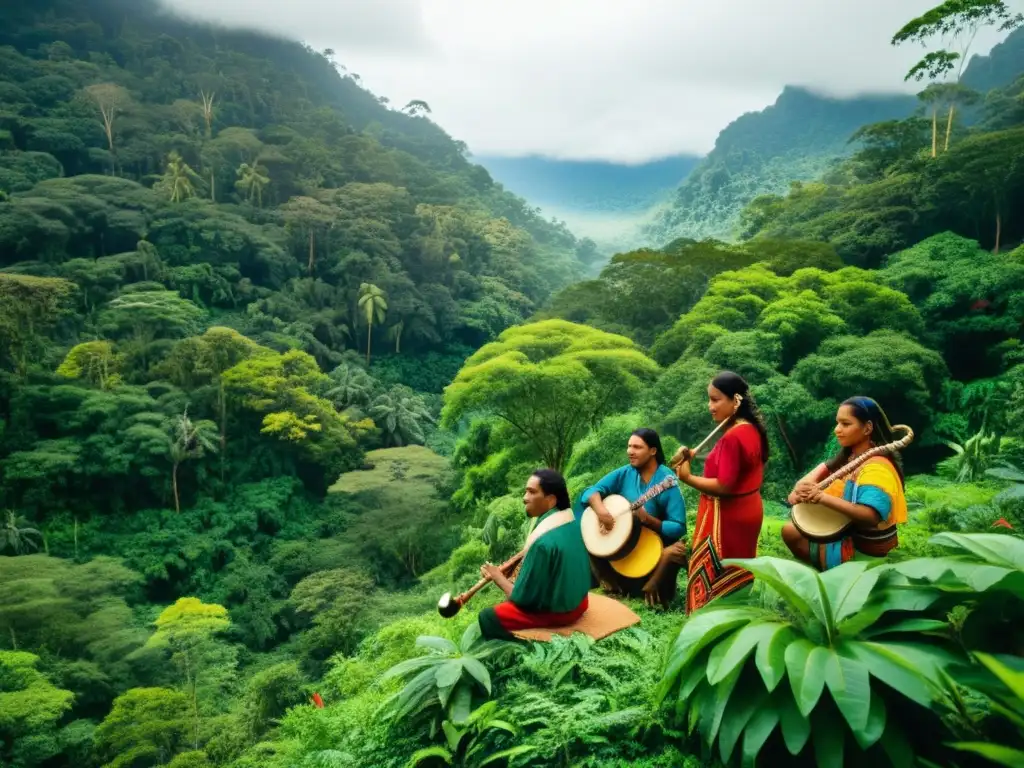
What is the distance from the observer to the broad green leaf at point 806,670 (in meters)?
1.74

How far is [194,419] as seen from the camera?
69.6 ft

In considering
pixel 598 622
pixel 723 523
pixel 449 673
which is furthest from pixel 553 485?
pixel 449 673

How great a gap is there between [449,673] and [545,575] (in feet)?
2.17

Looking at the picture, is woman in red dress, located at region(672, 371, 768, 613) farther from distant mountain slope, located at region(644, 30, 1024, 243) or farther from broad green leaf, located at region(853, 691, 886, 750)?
distant mountain slope, located at region(644, 30, 1024, 243)

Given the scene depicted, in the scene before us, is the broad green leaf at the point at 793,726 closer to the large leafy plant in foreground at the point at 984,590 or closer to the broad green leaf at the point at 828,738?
the broad green leaf at the point at 828,738

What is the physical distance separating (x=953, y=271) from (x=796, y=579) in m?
15.3

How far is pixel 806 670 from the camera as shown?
71.2 inches

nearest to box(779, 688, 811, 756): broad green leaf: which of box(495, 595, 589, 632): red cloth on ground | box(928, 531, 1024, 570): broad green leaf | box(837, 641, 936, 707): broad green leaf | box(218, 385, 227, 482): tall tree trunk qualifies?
box(837, 641, 936, 707): broad green leaf

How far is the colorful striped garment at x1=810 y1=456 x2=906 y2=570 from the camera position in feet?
9.06

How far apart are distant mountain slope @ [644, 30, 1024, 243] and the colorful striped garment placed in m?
46.6

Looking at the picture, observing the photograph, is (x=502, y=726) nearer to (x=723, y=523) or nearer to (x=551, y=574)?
(x=551, y=574)

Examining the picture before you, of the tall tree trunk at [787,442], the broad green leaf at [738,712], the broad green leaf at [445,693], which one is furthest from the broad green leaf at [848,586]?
the tall tree trunk at [787,442]

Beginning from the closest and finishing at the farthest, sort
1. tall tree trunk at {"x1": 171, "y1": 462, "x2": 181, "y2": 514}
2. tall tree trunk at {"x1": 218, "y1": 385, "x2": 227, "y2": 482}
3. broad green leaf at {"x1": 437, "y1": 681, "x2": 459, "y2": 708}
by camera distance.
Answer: broad green leaf at {"x1": 437, "y1": 681, "x2": 459, "y2": 708}
tall tree trunk at {"x1": 171, "y1": 462, "x2": 181, "y2": 514}
tall tree trunk at {"x1": 218, "y1": 385, "x2": 227, "y2": 482}

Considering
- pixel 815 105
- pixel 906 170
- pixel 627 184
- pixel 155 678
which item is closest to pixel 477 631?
pixel 155 678
